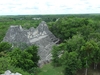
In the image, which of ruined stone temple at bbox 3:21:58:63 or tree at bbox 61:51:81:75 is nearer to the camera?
tree at bbox 61:51:81:75

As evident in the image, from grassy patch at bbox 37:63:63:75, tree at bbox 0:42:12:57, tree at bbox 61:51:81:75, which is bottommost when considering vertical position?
grassy patch at bbox 37:63:63:75

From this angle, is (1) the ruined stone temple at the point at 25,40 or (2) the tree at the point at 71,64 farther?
(1) the ruined stone temple at the point at 25,40

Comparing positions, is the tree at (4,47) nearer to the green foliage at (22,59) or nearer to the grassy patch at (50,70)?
the green foliage at (22,59)

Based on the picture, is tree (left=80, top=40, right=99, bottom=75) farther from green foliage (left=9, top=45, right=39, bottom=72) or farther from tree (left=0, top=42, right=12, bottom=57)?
tree (left=0, top=42, right=12, bottom=57)

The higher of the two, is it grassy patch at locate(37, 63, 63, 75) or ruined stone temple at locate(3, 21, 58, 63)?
ruined stone temple at locate(3, 21, 58, 63)

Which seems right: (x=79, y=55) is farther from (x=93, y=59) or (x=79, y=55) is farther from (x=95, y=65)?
(x=95, y=65)

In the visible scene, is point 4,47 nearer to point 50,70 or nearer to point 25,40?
point 25,40

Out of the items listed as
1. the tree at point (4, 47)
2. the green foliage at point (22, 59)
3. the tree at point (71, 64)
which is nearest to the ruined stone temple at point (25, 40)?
the tree at point (4, 47)

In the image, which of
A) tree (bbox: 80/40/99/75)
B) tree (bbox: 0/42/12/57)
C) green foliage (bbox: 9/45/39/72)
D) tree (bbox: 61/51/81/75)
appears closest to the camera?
tree (bbox: 61/51/81/75)

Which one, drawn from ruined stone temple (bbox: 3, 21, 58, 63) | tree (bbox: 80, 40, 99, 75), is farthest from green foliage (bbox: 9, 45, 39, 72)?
tree (bbox: 80, 40, 99, 75)

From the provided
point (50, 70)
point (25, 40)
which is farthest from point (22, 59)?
point (25, 40)

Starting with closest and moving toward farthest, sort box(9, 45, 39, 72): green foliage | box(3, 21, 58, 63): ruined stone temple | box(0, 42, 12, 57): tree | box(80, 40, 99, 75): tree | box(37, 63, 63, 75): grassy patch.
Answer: box(9, 45, 39, 72): green foliage → box(80, 40, 99, 75): tree → box(37, 63, 63, 75): grassy patch → box(0, 42, 12, 57): tree → box(3, 21, 58, 63): ruined stone temple
